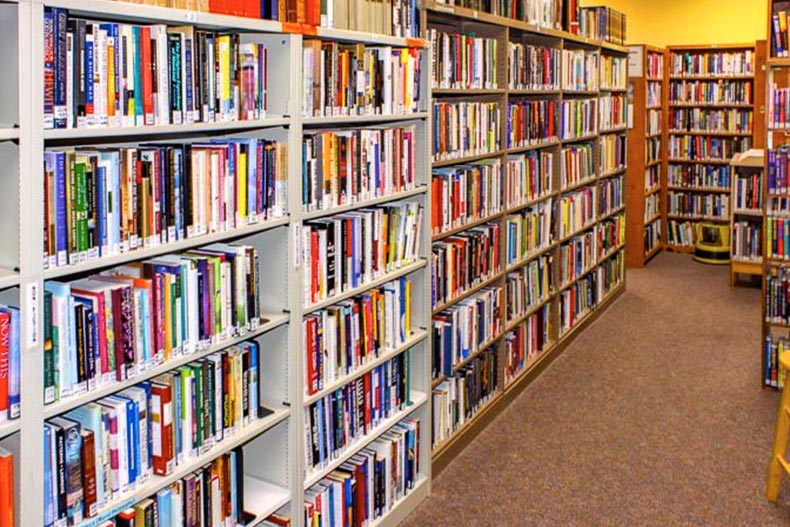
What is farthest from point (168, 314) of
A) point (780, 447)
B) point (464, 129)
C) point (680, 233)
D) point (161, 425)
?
point (680, 233)

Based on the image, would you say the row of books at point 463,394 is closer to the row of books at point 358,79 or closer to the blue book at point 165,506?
the row of books at point 358,79

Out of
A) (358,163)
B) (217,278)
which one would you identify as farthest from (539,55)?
(217,278)

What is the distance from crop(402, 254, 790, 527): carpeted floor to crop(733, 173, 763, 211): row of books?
1.28 m

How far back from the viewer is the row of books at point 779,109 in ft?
14.7

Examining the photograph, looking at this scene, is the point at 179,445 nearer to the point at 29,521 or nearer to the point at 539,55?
the point at 29,521

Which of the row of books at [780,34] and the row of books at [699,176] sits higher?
the row of books at [780,34]

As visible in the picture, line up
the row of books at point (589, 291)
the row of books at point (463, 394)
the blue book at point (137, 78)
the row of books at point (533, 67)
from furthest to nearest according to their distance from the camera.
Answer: the row of books at point (589, 291) < the row of books at point (533, 67) < the row of books at point (463, 394) < the blue book at point (137, 78)

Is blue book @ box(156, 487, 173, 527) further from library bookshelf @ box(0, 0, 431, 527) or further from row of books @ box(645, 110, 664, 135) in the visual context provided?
row of books @ box(645, 110, 664, 135)

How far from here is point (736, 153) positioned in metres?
8.87

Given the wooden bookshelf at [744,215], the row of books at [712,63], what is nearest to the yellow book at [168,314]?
the wooden bookshelf at [744,215]

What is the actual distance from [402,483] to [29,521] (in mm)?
1722

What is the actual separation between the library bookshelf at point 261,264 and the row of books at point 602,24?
9.48ft

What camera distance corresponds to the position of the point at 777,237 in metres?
4.62

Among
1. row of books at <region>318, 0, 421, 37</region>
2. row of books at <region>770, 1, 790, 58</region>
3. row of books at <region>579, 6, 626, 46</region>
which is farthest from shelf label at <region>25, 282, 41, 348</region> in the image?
row of books at <region>579, 6, 626, 46</region>
